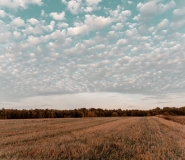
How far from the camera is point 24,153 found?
8625 mm

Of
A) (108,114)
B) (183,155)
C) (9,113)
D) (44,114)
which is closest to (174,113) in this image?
(108,114)

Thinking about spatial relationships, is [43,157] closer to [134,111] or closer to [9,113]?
[9,113]

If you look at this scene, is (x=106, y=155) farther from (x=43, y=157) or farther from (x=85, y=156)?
(x=43, y=157)

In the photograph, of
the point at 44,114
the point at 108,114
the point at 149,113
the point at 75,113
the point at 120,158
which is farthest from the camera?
the point at 149,113

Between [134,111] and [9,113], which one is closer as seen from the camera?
[9,113]

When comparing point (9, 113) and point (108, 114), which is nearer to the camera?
point (9, 113)

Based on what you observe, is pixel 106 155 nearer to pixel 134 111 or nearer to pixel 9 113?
pixel 9 113

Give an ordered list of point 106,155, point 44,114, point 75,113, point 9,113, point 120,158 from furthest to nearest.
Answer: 1. point 75,113
2. point 44,114
3. point 9,113
4. point 106,155
5. point 120,158

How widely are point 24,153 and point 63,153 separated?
5.34 ft

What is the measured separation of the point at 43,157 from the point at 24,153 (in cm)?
117

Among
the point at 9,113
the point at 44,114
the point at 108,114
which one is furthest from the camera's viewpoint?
the point at 108,114

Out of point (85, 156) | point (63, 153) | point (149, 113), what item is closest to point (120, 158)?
point (85, 156)

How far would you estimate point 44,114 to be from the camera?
99.6 m

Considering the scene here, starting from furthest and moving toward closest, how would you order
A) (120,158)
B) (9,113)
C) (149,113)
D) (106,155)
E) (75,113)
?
(149,113), (75,113), (9,113), (106,155), (120,158)
